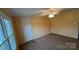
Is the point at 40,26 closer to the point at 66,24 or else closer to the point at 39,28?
the point at 39,28

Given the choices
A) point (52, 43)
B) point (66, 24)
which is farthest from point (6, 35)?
point (66, 24)

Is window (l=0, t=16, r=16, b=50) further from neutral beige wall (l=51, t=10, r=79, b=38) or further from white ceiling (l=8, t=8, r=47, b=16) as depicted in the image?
neutral beige wall (l=51, t=10, r=79, b=38)

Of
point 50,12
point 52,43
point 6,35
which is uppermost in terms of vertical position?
point 50,12

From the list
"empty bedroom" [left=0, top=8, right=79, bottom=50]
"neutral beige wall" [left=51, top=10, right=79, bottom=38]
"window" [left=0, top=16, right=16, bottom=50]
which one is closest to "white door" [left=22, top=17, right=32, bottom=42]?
"empty bedroom" [left=0, top=8, right=79, bottom=50]

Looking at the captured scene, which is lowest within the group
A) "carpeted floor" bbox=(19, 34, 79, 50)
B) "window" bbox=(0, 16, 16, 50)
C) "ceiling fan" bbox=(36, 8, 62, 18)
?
"carpeted floor" bbox=(19, 34, 79, 50)

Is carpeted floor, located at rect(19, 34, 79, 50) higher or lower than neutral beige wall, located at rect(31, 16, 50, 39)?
lower
